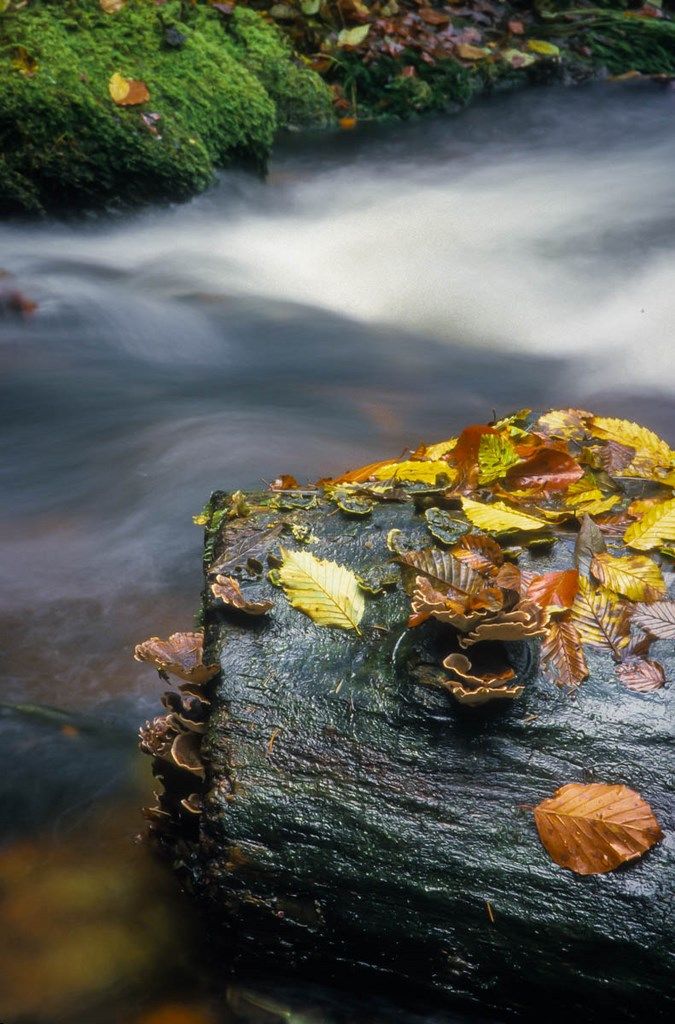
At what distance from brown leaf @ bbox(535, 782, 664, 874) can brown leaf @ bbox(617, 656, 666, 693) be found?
0.27 m

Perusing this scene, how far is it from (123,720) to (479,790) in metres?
1.48

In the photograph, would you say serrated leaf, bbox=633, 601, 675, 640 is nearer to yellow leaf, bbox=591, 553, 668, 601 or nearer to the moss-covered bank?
yellow leaf, bbox=591, 553, 668, 601

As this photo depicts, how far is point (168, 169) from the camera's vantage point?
7.50m

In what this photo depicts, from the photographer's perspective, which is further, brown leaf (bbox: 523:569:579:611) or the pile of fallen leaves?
brown leaf (bbox: 523:569:579:611)

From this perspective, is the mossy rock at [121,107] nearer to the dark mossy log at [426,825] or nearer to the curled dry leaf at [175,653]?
the curled dry leaf at [175,653]

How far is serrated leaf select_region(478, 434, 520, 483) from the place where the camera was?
285 centimetres

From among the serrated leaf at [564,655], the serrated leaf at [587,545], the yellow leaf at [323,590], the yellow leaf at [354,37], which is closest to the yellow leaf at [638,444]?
the serrated leaf at [587,545]

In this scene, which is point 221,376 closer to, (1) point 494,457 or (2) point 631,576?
(1) point 494,457

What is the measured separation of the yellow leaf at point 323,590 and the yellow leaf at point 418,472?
64 cm

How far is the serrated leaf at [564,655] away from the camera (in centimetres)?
211


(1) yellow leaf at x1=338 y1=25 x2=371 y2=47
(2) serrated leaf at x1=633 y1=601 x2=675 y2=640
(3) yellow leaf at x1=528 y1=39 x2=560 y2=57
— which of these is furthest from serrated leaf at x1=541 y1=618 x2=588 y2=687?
(3) yellow leaf at x1=528 y1=39 x2=560 y2=57

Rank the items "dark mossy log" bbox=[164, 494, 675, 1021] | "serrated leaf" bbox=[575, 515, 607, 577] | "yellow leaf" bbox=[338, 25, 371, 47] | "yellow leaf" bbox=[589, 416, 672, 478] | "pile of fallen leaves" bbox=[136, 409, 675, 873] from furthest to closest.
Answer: "yellow leaf" bbox=[338, 25, 371, 47] < "yellow leaf" bbox=[589, 416, 672, 478] < "serrated leaf" bbox=[575, 515, 607, 577] < "pile of fallen leaves" bbox=[136, 409, 675, 873] < "dark mossy log" bbox=[164, 494, 675, 1021]

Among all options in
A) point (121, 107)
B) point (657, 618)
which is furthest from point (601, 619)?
point (121, 107)

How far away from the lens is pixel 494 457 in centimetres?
288
